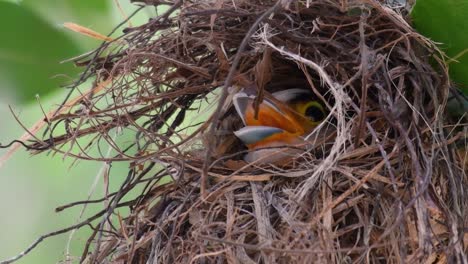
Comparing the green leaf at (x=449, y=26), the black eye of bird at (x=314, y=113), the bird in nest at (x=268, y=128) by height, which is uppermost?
the green leaf at (x=449, y=26)

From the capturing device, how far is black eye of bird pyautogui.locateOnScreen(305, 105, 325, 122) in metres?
0.74

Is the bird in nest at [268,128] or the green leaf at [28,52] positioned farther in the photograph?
the green leaf at [28,52]

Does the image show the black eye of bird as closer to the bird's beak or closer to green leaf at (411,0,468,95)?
the bird's beak

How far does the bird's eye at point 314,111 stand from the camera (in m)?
0.74

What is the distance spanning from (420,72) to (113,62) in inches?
12.3

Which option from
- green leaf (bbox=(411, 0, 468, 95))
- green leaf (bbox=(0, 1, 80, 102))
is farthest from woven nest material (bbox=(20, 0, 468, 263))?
green leaf (bbox=(0, 1, 80, 102))

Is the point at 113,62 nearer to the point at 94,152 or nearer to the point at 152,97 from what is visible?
the point at 152,97

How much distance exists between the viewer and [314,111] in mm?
748

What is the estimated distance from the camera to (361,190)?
58cm

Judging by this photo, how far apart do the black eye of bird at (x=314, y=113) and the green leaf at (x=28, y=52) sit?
1.42 feet

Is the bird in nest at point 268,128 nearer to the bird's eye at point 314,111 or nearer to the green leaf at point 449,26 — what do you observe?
the bird's eye at point 314,111

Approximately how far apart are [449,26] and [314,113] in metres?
0.18

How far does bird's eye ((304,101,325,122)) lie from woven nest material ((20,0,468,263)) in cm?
4

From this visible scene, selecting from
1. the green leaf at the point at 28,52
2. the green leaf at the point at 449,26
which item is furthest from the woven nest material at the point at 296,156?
the green leaf at the point at 28,52
